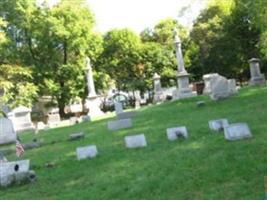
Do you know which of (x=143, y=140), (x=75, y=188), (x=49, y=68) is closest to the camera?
(x=75, y=188)

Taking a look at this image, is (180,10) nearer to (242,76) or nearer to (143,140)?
(242,76)

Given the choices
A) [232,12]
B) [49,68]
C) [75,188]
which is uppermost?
[232,12]

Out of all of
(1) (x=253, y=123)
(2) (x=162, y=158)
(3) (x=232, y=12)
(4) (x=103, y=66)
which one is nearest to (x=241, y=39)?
(3) (x=232, y=12)

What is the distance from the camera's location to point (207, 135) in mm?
11234

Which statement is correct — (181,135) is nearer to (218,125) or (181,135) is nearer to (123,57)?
(218,125)

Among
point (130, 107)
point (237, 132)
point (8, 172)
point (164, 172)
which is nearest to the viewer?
point (164, 172)

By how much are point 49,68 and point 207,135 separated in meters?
31.1

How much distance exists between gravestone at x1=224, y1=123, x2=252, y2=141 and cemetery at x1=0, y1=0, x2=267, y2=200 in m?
0.02

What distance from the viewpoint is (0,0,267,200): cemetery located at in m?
7.68

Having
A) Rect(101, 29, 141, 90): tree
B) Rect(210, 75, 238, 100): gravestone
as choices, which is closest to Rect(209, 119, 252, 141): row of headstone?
Rect(210, 75, 238, 100): gravestone

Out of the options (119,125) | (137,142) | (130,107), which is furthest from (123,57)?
(137,142)

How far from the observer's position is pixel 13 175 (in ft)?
28.4

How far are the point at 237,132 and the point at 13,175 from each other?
4392 mm

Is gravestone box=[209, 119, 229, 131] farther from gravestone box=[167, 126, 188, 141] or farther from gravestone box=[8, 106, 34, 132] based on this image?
gravestone box=[8, 106, 34, 132]
